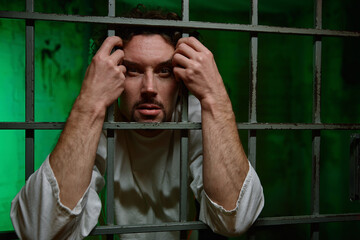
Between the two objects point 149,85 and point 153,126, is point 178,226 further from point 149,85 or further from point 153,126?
point 149,85

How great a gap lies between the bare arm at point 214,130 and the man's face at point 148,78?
26cm

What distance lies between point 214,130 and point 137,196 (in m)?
0.78

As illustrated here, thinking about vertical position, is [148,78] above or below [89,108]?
above

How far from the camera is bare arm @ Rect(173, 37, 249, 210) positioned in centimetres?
96

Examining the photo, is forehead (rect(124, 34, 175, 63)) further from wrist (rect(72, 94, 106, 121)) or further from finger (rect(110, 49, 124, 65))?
wrist (rect(72, 94, 106, 121))

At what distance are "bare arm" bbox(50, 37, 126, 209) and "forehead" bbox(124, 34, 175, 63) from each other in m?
0.32

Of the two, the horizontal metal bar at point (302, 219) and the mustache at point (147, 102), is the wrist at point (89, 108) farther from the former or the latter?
the horizontal metal bar at point (302, 219)

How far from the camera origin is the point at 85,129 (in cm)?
91

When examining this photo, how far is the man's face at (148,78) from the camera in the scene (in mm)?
1222

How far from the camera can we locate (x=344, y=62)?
2.75 metres

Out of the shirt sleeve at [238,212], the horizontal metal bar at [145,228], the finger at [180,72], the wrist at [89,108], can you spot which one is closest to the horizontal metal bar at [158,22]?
the finger at [180,72]

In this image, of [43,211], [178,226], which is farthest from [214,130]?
[43,211]

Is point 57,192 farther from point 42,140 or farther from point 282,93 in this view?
point 282,93

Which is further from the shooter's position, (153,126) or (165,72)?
(165,72)
